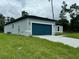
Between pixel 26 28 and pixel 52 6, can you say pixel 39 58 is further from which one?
pixel 52 6

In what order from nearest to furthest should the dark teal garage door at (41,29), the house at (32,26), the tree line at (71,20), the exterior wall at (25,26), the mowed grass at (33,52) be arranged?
1. the mowed grass at (33,52)
2. the exterior wall at (25,26)
3. the house at (32,26)
4. the dark teal garage door at (41,29)
5. the tree line at (71,20)

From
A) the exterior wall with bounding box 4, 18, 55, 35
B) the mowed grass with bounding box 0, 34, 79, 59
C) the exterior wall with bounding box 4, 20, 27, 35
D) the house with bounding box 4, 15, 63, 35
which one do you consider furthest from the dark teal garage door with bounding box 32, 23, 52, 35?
the mowed grass with bounding box 0, 34, 79, 59

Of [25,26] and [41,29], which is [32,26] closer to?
[25,26]

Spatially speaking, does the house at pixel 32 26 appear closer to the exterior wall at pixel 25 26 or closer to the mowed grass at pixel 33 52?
the exterior wall at pixel 25 26

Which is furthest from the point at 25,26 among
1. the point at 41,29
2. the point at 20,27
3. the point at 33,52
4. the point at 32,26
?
the point at 33,52

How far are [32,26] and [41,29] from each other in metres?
2.13

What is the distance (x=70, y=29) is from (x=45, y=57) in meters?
43.8

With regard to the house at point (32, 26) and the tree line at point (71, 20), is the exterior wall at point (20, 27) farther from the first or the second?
the tree line at point (71, 20)

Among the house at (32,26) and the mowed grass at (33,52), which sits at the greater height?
the house at (32,26)

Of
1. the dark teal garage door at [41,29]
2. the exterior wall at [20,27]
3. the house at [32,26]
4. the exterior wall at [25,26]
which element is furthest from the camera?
the dark teal garage door at [41,29]

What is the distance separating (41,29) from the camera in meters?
28.1

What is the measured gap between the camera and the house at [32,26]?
2621 cm

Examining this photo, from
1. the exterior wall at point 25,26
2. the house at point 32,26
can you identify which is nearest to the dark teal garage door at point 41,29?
the house at point 32,26

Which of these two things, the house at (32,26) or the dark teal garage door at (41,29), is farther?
the dark teal garage door at (41,29)
